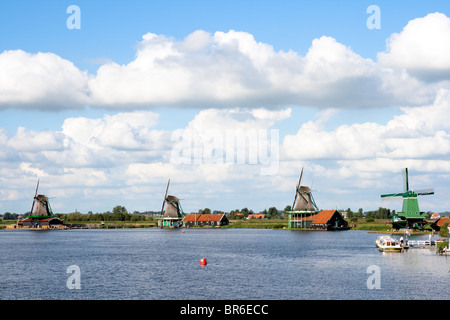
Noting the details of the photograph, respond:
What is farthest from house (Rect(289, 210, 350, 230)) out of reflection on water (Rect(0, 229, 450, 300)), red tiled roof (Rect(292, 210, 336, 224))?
reflection on water (Rect(0, 229, 450, 300))

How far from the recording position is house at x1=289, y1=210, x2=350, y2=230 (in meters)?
165

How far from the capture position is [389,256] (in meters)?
76.2

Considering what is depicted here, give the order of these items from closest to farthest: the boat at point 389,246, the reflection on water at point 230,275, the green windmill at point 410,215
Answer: the reflection on water at point 230,275
the boat at point 389,246
the green windmill at point 410,215

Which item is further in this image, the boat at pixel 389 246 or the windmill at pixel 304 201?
the windmill at pixel 304 201

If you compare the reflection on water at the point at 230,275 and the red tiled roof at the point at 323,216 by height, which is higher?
the red tiled roof at the point at 323,216

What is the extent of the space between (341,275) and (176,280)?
18434 millimetres

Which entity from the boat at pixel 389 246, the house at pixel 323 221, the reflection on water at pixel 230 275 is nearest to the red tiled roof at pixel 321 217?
the house at pixel 323 221

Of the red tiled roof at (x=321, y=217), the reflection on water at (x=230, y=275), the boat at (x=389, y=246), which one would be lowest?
the reflection on water at (x=230, y=275)

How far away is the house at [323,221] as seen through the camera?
16488cm

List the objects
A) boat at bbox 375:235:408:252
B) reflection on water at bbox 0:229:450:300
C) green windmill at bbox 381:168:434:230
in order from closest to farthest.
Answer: reflection on water at bbox 0:229:450:300 → boat at bbox 375:235:408:252 → green windmill at bbox 381:168:434:230

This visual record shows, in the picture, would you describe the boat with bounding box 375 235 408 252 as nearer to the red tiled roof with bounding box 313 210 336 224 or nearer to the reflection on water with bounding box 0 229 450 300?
the reflection on water with bounding box 0 229 450 300

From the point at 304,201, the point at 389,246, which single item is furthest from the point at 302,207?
the point at 389,246

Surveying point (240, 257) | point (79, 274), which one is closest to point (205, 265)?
point (240, 257)

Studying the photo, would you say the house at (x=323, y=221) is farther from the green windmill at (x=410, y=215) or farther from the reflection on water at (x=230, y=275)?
the reflection on water at (x=230, y=275)
